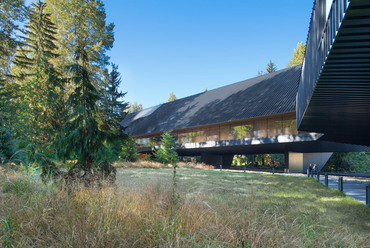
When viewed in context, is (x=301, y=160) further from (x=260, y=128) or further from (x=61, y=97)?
(x=61, y=97)

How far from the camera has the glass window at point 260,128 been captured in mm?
22308

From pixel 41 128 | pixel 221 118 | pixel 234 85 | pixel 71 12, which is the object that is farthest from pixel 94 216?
pixel 234 85

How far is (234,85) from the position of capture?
32344mm

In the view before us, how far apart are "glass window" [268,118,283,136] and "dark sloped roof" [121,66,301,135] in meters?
1.27

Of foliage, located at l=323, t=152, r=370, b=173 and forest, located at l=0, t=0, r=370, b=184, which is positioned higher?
Result: forest, located at l=0, t=0, r=370, b=184

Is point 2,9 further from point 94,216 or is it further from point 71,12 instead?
point 94,216

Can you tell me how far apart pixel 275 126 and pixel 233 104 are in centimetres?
613

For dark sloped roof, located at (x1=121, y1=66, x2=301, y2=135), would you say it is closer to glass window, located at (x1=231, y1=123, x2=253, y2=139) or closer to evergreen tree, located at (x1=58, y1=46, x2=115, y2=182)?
glass window, located at (x1=231, y1=123, x2=253, y2=139)

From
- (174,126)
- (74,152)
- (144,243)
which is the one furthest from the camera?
(174,126)

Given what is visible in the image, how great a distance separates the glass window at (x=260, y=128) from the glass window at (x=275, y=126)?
48 centimetres

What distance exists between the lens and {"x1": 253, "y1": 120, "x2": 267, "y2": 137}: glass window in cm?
2231

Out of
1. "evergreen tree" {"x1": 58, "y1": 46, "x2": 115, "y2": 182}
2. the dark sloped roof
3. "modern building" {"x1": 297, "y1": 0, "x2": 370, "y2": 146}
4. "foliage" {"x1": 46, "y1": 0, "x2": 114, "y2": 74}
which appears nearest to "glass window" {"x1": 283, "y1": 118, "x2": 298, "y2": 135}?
the dark sloped roof

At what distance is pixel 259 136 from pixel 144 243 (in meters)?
20.3

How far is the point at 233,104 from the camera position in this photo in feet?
87.0
